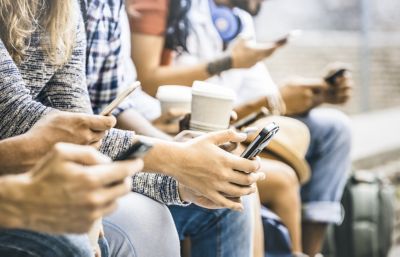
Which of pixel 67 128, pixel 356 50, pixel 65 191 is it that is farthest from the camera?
pixel 356 50

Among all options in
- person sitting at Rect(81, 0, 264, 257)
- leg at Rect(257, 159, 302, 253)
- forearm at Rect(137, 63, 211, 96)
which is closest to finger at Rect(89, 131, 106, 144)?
person sitting at Rect(81, 0, 264, 257)

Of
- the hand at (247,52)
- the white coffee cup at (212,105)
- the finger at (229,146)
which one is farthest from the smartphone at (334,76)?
the finger at (229,146)

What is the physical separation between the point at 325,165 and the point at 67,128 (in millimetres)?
1473

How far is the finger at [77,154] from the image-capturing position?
89 cm

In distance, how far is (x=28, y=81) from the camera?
141 cm

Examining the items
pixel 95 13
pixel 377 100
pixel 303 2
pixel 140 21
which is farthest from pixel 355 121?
pixel 95 13

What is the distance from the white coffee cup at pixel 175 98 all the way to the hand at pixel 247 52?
0.42 meters

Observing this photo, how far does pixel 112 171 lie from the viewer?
91 cm

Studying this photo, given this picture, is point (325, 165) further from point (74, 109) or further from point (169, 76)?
point (74, 109)

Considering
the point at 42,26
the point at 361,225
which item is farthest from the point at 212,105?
the point at 361,225

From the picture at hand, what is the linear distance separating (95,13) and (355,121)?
4035 mm

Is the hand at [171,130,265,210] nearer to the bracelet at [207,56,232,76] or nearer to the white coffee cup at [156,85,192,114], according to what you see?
the white coffee cup at [156,85,192,114]

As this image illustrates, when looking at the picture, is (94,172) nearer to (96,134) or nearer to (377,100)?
(96,134)

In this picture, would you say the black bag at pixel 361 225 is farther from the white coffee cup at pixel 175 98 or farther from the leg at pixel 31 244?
the leg at pixel 31 244
